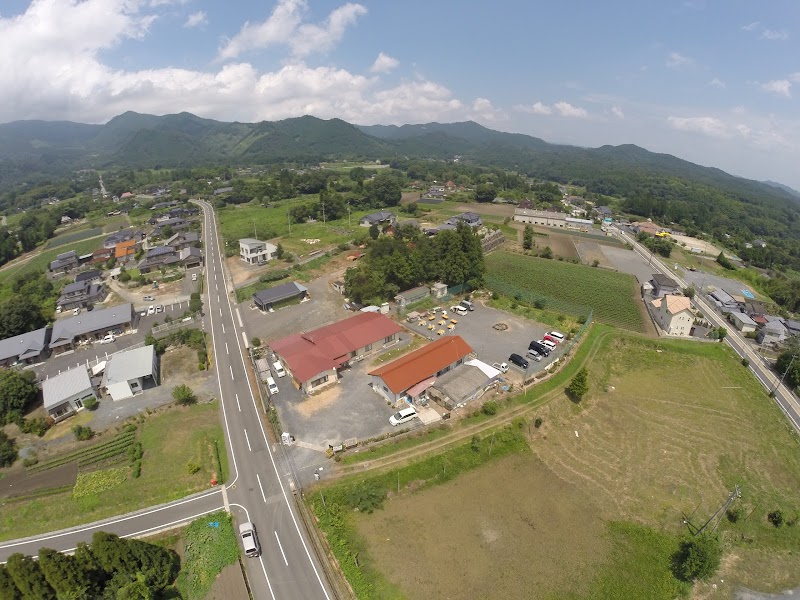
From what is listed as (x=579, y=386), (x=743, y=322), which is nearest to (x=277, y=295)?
(x=579, y=386)

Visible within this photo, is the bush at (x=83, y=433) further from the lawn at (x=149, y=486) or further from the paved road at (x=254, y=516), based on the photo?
the paved road at (x=254, y=516)

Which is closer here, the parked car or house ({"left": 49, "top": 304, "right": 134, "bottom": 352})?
the parked car

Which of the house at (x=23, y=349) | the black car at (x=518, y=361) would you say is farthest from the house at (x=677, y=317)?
the house at (x=23, y=349)

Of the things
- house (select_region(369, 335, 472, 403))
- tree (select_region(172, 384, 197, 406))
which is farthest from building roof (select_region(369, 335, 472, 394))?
tree (select_region(172, 384, 197, 406))

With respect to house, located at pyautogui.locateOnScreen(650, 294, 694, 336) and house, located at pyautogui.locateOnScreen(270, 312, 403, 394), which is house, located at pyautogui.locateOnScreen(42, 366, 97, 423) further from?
house, located at pyautogui.locateOnScreen(650, 294, 694, 336)

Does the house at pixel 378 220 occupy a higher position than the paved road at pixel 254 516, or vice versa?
the house at pixel 378 220

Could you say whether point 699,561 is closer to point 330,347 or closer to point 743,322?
point 330,347

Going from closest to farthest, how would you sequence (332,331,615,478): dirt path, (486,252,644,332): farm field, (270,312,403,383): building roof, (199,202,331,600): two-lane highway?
1. (199,202,331,600): two-lane highway
2. (332,331,615,478): dirt path
3. (270,312,403,383): building roof
4. (486,252,644,332): farm field
